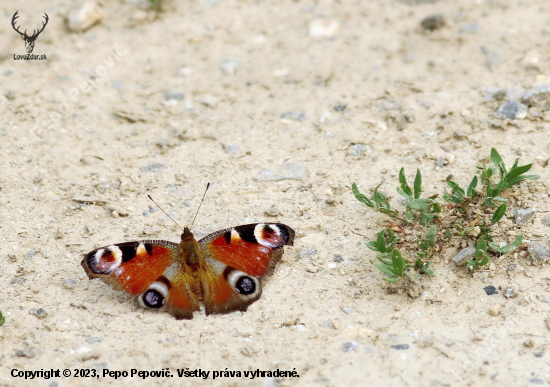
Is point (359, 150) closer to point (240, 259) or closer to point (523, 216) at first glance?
point (523, 216)

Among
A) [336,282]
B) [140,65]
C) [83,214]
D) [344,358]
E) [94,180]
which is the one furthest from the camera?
[140,65]

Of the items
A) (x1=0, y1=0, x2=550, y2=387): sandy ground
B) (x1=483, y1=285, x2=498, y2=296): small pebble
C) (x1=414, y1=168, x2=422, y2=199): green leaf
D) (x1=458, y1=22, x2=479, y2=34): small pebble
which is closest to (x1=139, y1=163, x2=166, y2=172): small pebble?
(x1=0, y1=0, x2=550, y2=387): sandy ground

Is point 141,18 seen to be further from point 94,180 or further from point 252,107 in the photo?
point 94,180

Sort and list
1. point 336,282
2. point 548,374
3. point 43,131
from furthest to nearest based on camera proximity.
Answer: point 43,131
point 336,282
point 548,374

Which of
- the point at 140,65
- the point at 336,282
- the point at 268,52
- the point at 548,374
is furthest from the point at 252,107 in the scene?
the point at 548,374

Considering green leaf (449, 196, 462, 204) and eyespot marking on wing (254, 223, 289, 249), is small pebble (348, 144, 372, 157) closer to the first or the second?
green leaf (449, 196, 462, 204)

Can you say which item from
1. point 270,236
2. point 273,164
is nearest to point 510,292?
point 270,236
